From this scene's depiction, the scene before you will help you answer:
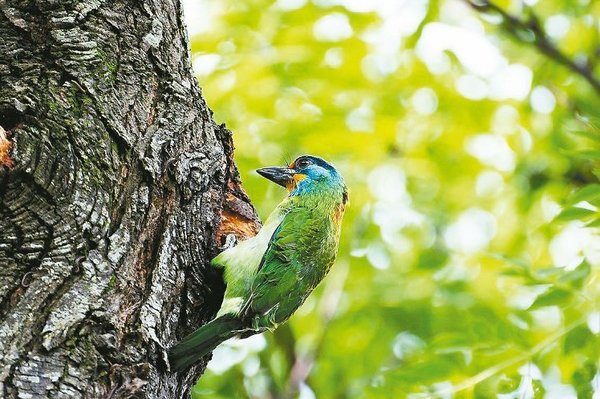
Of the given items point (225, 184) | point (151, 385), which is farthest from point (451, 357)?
point (151, 385)

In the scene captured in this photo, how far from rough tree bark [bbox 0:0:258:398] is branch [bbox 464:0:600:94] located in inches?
134

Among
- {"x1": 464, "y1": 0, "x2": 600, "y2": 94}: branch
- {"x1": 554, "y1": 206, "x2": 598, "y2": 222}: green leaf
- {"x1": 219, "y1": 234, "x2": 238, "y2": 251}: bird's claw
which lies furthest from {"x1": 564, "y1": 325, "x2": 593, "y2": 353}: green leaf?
{"x1": 464, "y1": 0, "x2": 600, "y2": 94}: branch

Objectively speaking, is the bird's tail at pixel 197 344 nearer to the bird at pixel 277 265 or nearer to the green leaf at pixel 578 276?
the bird at pixel 277 265

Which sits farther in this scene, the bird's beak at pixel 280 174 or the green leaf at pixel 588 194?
the bird's beak at pixel 280 174

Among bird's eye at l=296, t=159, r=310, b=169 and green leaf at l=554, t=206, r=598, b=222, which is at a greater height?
green leaf at l=554, t=206, r=598, b=222

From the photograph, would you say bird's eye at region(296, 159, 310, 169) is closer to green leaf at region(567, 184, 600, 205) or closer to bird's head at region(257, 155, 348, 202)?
bird's head at region(257, 155, 348, 202)

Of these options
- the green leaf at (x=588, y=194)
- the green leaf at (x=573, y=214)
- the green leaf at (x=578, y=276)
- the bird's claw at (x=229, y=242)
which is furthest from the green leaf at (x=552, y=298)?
the bird's claw at (x=229, y=242)

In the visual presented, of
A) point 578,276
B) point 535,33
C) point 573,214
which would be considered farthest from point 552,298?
point 535,33

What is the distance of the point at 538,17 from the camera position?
6742 mm

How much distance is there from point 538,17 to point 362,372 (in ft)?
11.1

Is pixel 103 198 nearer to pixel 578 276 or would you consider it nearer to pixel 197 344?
pixel 197 344

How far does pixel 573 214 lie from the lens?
4004mm

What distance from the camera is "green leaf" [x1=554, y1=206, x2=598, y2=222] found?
3.99 metres

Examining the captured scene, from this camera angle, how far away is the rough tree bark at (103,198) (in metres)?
2.83
